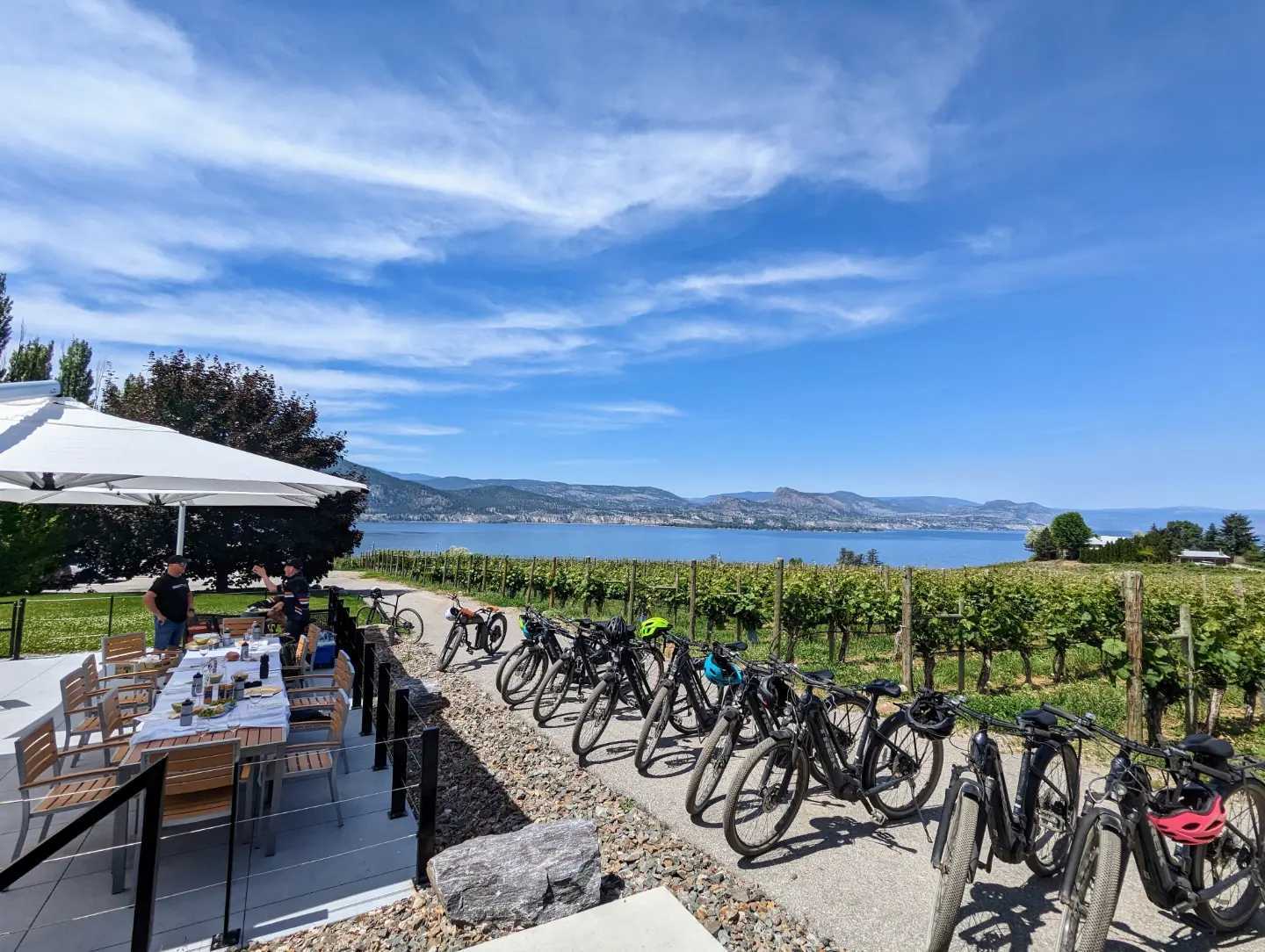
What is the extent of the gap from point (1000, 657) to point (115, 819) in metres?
14.8

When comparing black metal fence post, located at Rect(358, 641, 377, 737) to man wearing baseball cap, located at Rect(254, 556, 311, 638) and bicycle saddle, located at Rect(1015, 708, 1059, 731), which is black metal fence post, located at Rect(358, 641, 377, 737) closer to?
man wearing baseball cap, located at Rect(254, 556, 311, 638)

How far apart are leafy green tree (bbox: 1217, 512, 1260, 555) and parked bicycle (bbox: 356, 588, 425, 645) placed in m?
64.0

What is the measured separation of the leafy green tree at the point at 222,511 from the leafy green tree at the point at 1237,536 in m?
65.5

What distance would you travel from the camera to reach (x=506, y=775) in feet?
18.1

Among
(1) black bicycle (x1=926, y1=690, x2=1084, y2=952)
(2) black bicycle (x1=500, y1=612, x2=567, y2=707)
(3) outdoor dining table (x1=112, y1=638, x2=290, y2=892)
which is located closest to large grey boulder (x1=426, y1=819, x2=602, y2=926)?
(3) outdoor dining table (x1=112, y1=638, x2=290, y2=892)

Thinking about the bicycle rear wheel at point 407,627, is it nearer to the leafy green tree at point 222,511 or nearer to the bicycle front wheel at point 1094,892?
the leafy green tree at point 222,511

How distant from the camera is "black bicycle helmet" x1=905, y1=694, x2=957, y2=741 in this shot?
12.6ft

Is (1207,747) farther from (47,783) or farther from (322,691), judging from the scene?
(322,691)

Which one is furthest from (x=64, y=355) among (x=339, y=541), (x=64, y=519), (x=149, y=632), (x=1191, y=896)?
(x=1191, y=896)

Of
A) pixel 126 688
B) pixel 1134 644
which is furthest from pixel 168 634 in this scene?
pixel 1134 644

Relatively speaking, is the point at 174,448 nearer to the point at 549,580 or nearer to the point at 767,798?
the point at 767,798

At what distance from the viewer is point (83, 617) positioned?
13336 millimetres

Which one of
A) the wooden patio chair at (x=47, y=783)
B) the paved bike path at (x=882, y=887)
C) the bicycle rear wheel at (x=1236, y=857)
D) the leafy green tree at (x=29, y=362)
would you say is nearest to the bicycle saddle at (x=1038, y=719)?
the bicycle rear wheel at (x=1236, y=857)

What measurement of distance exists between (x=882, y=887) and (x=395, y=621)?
11051mm
